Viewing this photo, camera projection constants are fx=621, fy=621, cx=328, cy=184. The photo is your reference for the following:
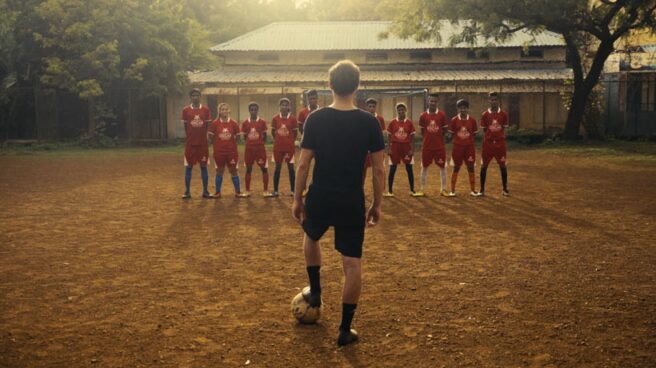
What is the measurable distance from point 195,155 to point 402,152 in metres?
4.19

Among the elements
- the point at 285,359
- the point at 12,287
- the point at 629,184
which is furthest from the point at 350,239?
the point at 629,184

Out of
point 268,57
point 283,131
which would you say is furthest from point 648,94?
point 283,131

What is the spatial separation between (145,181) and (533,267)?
1132cm

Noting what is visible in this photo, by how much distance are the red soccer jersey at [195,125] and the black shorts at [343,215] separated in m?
8.18

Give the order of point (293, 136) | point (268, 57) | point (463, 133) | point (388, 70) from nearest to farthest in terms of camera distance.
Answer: point (463, 133)
point (293, 136)
point (388, 70)
point (268, 57)

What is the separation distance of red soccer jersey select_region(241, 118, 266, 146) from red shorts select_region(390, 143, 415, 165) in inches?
107

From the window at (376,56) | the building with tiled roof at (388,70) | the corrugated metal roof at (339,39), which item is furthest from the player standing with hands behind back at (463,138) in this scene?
the window at (376,56)

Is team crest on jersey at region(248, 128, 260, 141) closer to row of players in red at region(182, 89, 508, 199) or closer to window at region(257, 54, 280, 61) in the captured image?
row of players in red at region(182, 89, 508, 199)

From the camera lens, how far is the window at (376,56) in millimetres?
36562

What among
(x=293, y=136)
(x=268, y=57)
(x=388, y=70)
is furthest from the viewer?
(x=268, y=57)

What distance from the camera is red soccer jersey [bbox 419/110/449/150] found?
41.2 ft

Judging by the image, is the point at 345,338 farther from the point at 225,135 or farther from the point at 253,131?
the point at 253,131

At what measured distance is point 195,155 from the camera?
12.5 m

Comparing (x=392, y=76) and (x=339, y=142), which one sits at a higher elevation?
(x=392, y=76)
